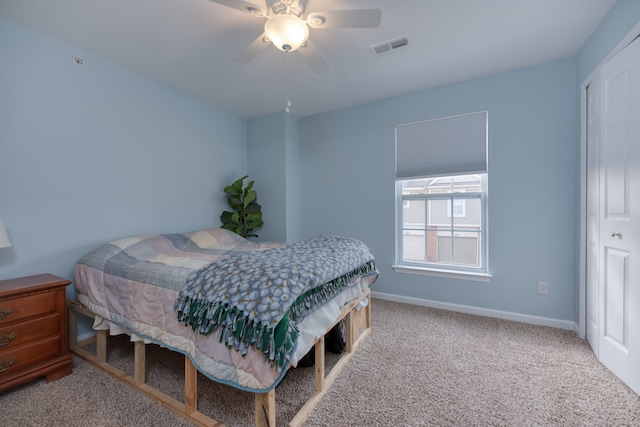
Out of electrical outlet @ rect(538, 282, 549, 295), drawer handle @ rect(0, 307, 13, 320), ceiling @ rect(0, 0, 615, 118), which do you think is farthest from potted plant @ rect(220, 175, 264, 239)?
electrical outlet @ rect(538, 282, 549, 295)

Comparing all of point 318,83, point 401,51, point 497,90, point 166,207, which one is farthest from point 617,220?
point 166,207

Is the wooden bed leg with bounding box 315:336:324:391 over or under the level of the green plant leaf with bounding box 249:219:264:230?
under

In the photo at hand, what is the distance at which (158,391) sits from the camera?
1.59 meters

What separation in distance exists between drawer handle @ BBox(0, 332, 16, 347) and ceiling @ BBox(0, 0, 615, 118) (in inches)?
83.0

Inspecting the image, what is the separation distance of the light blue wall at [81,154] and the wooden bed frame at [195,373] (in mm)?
634

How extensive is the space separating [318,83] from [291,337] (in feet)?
8.43

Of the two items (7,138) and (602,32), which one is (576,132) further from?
(7,138)

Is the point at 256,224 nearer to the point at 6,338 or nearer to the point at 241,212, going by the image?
the point at 241,212

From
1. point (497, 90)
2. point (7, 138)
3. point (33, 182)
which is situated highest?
point (497, 90)

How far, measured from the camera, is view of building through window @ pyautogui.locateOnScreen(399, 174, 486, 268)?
286cm

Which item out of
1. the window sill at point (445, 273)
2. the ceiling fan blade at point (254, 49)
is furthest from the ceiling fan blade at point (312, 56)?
the window sill at point (445, 273)

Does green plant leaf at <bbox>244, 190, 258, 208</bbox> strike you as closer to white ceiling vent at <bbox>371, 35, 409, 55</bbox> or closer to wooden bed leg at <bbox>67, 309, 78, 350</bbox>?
wooden bed leg at <bbox>67, 309, 78, 350</bbox>

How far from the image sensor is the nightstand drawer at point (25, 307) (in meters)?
1.56

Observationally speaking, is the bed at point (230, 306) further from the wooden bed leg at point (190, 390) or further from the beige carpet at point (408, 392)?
the beige carpet at point (408, 392)
